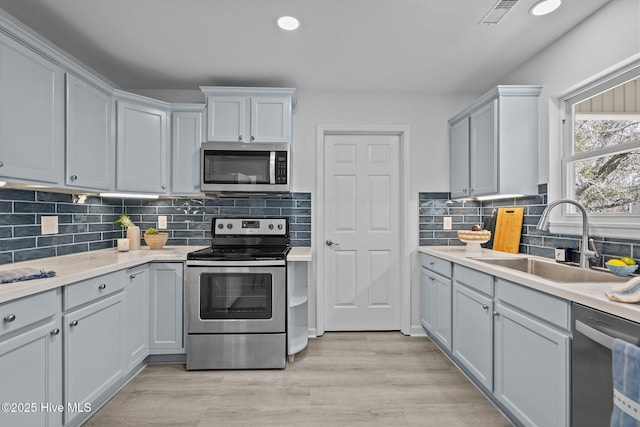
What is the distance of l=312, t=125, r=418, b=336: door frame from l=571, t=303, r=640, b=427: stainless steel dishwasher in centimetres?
192

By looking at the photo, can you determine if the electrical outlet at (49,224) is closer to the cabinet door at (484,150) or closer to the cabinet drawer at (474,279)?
the cabinet drawer at (474,279)

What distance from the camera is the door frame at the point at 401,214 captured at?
3248 mm

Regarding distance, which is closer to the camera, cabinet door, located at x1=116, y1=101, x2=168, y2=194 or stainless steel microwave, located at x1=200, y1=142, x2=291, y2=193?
cabinet door, located at x1=116, y1=101, x2=168, y2=194

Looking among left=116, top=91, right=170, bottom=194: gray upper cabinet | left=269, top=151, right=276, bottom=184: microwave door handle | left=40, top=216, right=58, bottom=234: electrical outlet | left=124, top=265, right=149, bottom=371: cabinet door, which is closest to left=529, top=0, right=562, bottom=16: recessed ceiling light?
left=269, top=151, right=276, bottom=184: microwave door handle

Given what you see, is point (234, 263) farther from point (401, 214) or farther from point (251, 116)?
point (401, 214)

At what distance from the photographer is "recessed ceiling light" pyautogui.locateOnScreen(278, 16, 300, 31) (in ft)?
6.78

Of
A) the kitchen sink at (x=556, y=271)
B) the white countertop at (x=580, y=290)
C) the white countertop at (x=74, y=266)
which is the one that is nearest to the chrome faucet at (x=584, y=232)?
the kitchen sink at (x=556, y=271)

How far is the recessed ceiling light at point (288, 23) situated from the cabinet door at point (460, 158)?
1.73m

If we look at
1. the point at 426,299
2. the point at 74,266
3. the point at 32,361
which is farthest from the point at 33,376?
the point at 426,299

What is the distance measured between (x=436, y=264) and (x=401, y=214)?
679 mm

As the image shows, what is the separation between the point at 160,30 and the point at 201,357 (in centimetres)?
235

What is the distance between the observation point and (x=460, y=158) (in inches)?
122

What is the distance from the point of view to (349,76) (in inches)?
114

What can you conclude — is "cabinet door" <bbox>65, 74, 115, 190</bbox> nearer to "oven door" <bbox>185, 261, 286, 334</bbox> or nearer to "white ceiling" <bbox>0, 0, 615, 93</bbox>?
"white ceiling" <bbox>0, 0, 615, 93</bbox>
